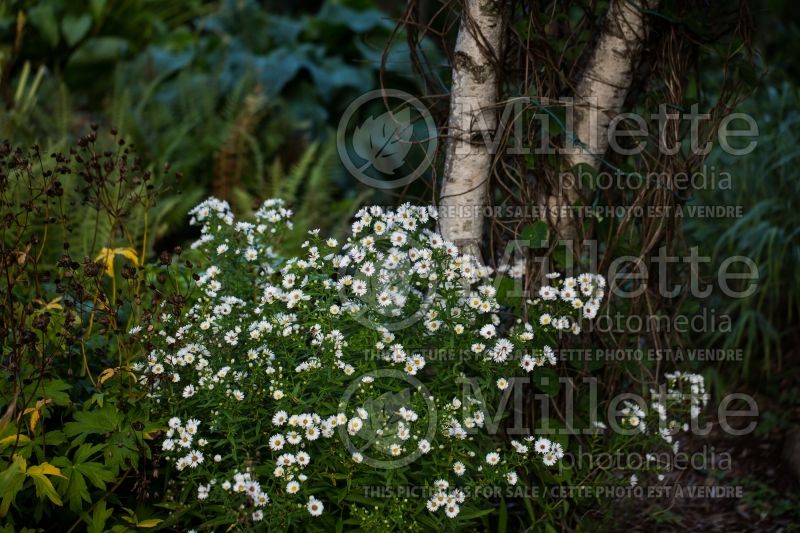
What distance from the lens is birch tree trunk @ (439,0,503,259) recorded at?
8.97 feet

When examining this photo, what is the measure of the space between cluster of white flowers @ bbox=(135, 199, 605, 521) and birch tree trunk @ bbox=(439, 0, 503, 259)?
234 millimetres

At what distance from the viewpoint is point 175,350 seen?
2484 mm

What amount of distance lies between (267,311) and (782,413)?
2.44 metres

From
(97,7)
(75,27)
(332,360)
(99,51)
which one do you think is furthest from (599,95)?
(97,7)

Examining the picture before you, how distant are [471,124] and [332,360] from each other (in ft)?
3.13

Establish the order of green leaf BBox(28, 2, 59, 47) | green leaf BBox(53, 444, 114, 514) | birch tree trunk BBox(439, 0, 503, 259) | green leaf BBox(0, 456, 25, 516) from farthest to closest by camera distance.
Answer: green leaf BBox(28, 2, 59, 47), birch tree trunk BBox(439, 0, 503, 259), green leaf BBox(53, 444, 114, 514), green leaf BBox(0, 456, 25, 516)

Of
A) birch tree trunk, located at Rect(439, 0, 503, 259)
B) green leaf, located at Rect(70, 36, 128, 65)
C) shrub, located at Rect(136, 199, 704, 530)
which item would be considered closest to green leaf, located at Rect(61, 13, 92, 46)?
green leaf, located at Rect(70, 36, 128, 65)

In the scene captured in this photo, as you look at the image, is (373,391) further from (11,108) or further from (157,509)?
(11,108)

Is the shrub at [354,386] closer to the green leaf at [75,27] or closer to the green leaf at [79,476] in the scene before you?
the green leaf at [79,476]

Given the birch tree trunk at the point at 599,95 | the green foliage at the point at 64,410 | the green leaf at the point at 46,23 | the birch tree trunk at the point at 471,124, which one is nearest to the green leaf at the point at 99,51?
the green leaf at the point at 46,23

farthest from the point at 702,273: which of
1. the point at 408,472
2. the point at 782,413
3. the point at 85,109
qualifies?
the point at 85,109

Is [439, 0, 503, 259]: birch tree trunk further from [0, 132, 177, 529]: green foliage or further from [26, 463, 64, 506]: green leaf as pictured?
[26, 463, 64, 506]: green leaf

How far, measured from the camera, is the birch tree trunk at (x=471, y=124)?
2.73 meters

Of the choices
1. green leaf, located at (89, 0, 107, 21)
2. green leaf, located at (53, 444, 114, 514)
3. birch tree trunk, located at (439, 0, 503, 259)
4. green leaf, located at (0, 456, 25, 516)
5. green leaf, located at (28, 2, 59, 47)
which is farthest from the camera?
green leaf, located at (89, 0, 107, 21)
